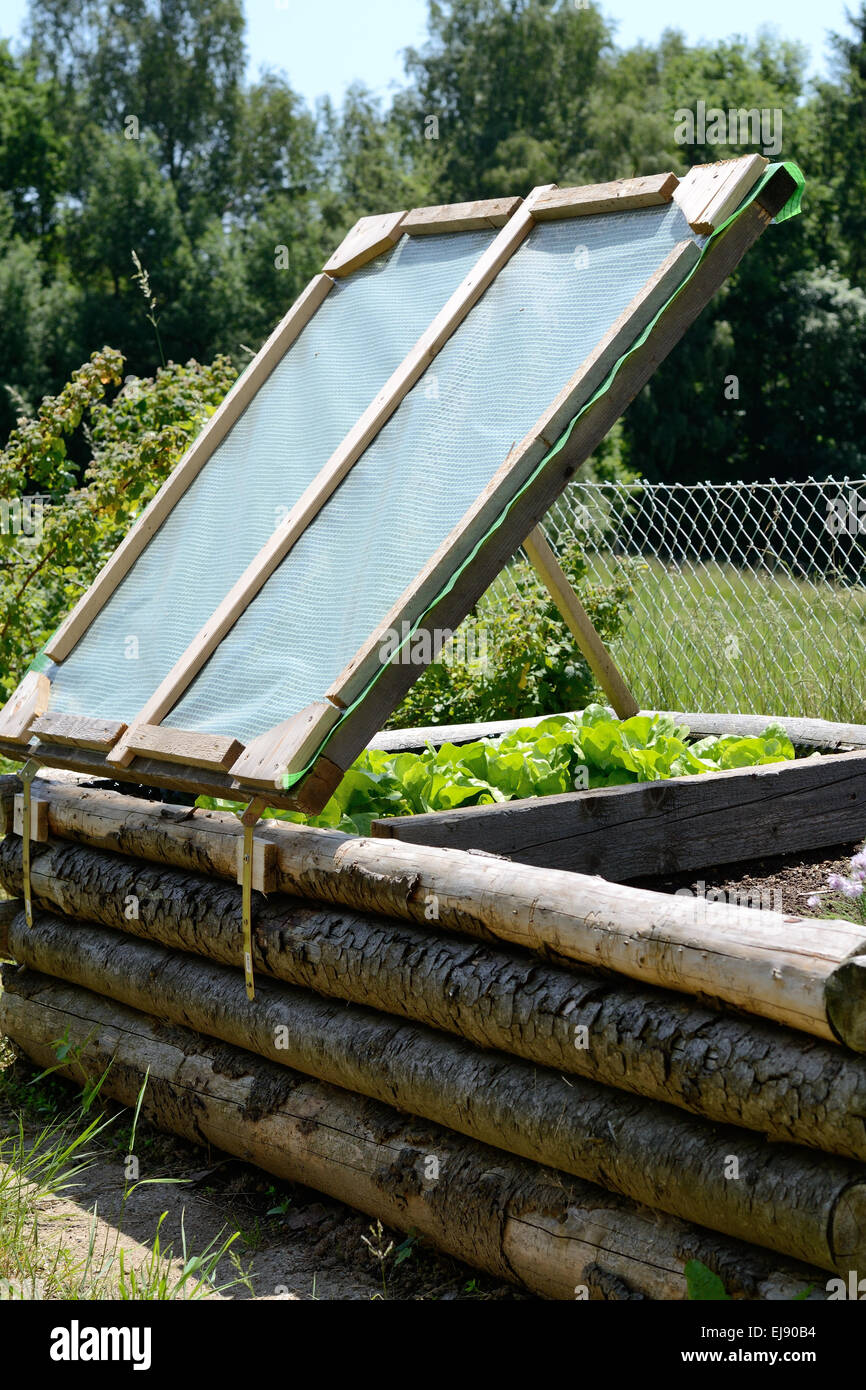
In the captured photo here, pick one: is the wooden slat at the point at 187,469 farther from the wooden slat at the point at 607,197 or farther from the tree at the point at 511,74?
the tree at the point at 511,74

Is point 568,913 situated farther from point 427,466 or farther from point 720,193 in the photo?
point 720,193

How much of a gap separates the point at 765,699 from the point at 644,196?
3.46 metres

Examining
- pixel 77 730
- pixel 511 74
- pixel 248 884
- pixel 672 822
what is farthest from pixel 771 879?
pixel 511 74

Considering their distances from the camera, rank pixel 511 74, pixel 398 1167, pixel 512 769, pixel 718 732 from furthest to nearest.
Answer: pixel 511 74 < pixel 718 732 < pixel 512 769 < pixel 398 1167

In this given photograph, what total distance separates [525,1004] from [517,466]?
1.19m

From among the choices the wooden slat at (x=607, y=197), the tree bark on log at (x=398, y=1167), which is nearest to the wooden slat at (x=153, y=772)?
the tree bark on log at (x=398, y=1167)

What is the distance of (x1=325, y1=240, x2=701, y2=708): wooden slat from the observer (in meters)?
2.95

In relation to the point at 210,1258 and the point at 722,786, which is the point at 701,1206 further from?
the point at 722,786

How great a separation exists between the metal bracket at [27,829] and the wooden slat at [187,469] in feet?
1.28

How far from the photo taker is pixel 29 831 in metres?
3.90

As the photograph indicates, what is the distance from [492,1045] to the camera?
2.62 meters

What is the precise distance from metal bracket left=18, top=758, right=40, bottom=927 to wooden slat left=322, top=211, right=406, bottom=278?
1.75 m

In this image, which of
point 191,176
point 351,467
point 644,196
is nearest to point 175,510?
point 351,467
